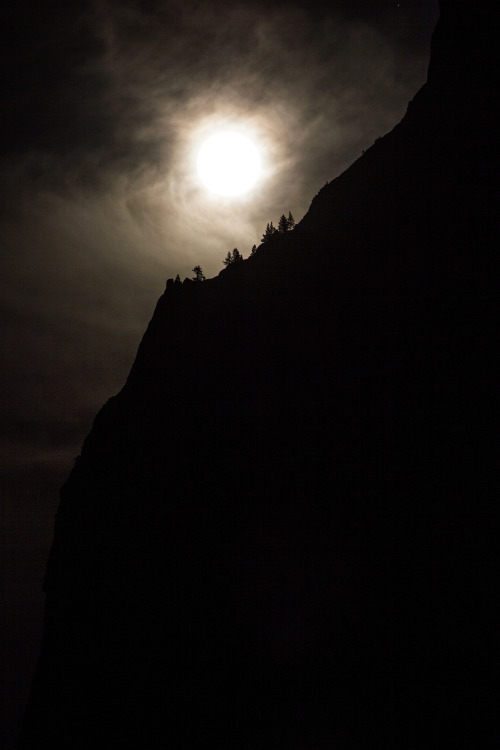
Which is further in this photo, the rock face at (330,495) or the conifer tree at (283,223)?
the conifer tree at (283,223)

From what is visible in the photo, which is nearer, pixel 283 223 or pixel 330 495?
pixel 330 495

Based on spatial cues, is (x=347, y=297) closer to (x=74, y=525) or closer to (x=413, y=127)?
(x=413, y=127)

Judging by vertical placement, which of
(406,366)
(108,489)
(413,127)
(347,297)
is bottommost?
(406,366)

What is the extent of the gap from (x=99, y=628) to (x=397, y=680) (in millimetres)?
21908

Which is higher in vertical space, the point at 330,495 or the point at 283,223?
the point at 283,223

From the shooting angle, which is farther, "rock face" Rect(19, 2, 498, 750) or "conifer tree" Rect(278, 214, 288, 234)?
"conifer tree" Rect(278, 214, 288, 234)

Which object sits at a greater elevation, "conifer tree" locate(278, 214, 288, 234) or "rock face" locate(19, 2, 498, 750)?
"conifer tree" locate(278, 214, 288, 234)

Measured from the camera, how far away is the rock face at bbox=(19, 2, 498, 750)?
48.8 ft

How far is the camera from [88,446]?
41.1 m

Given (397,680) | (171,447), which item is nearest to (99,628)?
(171,447)

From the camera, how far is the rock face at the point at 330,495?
585 inches

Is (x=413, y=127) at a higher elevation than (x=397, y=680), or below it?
higher

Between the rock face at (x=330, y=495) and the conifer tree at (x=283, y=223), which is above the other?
the conifer tree at (x=283, y=223)

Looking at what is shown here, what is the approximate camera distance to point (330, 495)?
19.3 metres
